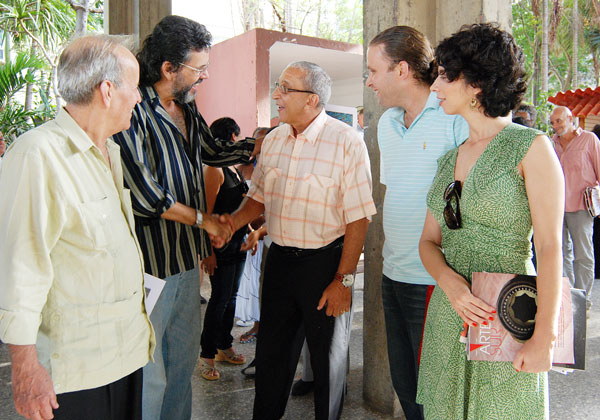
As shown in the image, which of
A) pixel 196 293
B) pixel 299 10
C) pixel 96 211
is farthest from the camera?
pixel 299 10

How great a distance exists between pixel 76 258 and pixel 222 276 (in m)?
2.54

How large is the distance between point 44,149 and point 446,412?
162 cm

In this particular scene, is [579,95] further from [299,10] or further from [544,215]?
[299,10]

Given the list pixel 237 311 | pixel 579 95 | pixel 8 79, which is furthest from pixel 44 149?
pixel 579 95

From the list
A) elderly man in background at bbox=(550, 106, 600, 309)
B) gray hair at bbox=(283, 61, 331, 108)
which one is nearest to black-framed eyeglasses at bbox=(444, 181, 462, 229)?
gray hair at bbox=(283, 61, 331, 108)

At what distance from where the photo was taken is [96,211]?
1.70 m

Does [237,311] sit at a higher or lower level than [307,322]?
lower

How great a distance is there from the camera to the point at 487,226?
5.83 feet

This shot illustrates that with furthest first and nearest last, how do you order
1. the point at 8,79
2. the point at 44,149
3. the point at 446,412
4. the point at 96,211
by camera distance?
the point at 8,79
the point at 446,412
the point at 96,211
the point at 44,149

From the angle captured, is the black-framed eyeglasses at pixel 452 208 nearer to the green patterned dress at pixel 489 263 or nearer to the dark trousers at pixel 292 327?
the green patterned dress at pixel 489 263

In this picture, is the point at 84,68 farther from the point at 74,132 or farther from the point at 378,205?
the point at 378,205

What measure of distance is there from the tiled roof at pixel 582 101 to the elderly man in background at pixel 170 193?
1004 cm

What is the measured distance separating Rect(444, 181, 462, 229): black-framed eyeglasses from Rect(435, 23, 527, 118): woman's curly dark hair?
0.93ft

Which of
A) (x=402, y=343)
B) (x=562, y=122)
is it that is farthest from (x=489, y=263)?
(x=562, y=122)
